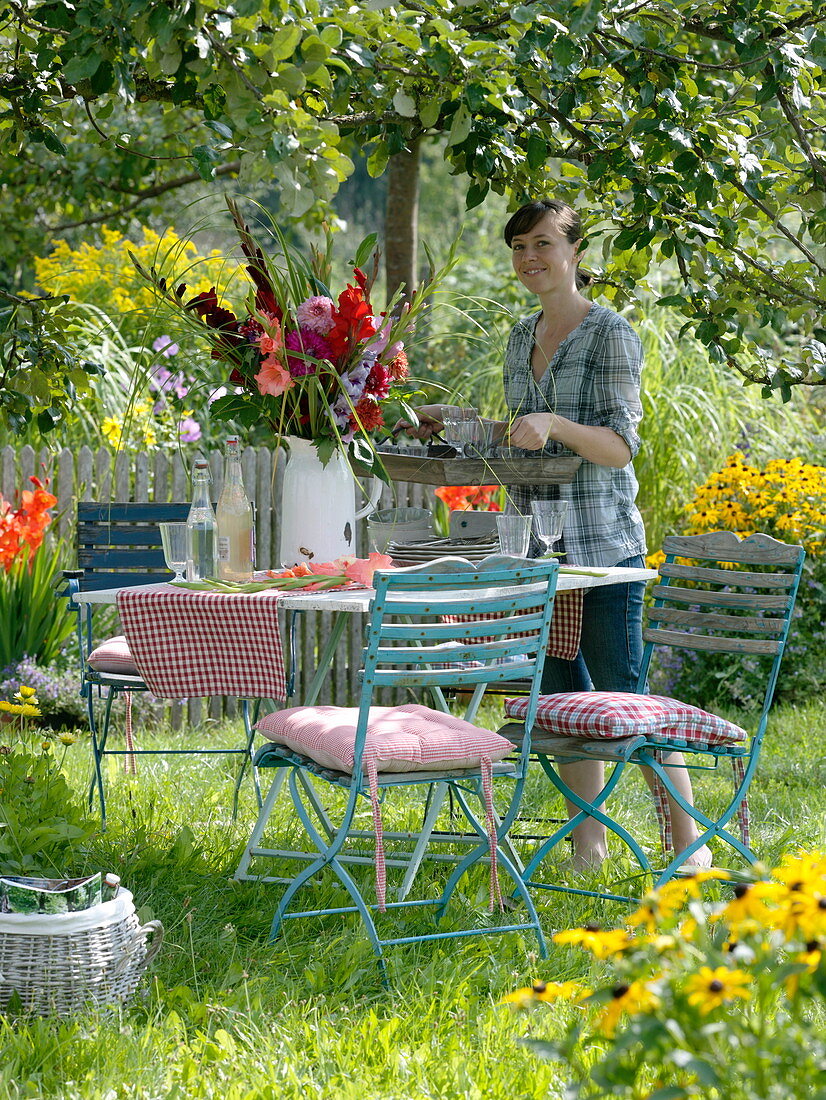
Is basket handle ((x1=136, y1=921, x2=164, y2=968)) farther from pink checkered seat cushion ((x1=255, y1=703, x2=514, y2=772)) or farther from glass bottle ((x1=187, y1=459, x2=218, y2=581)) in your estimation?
glass bottle ((x1=187, y1=459, x2=218, y2=581))

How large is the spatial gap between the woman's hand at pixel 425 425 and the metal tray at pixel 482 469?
0.11m

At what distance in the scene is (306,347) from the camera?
3422mm

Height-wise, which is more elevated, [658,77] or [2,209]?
[2,209]


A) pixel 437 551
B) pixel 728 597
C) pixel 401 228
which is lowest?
pixel 728 597

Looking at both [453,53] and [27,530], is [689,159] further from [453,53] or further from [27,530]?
[27,530]

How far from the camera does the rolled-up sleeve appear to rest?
12.2ft

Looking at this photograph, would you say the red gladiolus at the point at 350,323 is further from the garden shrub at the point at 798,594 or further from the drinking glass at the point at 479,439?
the garden shrub at the point at 798,594

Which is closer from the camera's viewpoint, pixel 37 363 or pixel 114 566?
pixel 37 363

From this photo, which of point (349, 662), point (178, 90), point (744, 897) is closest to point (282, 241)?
point (178, 90)

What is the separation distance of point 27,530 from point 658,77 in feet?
11.9

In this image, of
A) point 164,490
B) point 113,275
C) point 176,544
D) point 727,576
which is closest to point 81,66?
point 176,544

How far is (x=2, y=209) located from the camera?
9.30 metres

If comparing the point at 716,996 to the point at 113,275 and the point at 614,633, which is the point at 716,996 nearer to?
the point at 614,633

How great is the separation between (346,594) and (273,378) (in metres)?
0.64
